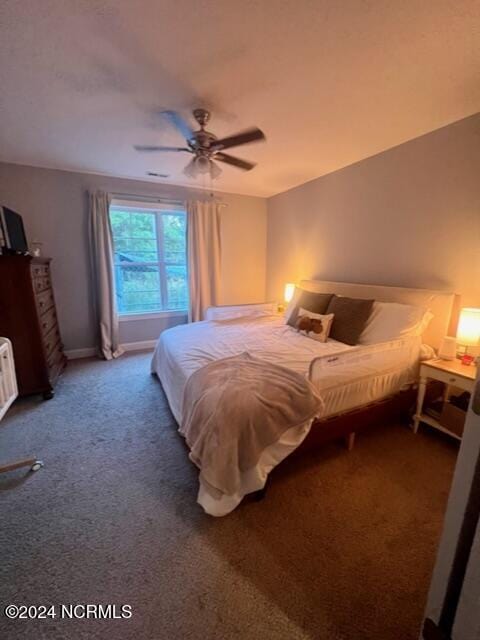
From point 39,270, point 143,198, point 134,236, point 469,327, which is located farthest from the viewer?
point 134,236

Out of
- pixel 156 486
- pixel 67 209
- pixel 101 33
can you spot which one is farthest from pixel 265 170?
pixel 156 486

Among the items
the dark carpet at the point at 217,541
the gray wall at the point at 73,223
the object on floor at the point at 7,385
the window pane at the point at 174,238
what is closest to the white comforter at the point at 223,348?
the dark carpet at the point at 217,541

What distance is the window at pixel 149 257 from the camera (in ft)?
12.2

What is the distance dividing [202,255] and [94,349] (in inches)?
80.3

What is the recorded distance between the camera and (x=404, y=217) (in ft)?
8.25

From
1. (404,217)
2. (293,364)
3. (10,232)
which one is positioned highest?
(404,217)

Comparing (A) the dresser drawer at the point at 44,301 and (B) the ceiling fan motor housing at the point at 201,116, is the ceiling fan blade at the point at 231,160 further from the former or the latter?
(A) the dresser drawer at the point at 44,301

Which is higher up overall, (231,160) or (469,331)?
(231,160)

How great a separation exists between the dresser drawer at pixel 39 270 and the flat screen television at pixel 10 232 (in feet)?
0.60

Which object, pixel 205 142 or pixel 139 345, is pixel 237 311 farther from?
pixel 205 142

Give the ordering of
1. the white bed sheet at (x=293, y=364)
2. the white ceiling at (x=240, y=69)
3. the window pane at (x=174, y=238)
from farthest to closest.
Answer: the window pane at (x=174, y=238) → the white bed sheet at (x=293, y=364) → the white ceiling at (x=240, y=69)

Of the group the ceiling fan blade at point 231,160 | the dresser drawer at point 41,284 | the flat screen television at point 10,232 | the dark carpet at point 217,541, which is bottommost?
the dark carpet at point 217,541

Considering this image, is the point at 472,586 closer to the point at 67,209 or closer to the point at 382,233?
the point at 382,233

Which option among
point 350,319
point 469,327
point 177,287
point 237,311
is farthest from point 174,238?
point 469,327
